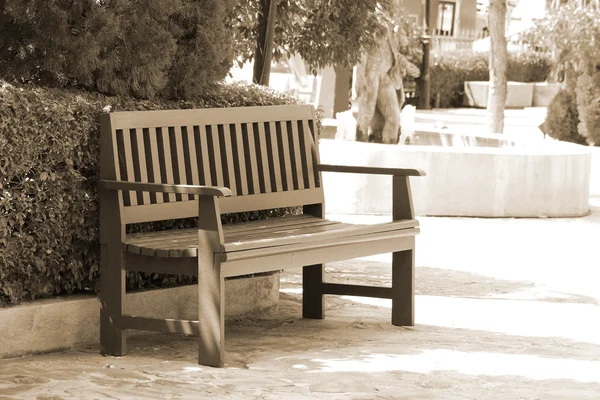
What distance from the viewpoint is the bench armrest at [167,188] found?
15.6ft

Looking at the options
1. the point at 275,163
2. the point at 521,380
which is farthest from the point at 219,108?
the point at 521,380

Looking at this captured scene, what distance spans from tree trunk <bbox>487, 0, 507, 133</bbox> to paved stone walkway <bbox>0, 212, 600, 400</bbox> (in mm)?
8379

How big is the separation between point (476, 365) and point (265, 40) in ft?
10.8

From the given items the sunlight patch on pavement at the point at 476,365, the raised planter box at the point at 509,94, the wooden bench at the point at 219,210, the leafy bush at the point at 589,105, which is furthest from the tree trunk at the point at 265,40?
the raised planter box at the point at 509,94

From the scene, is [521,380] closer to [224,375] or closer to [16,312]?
[224,375]

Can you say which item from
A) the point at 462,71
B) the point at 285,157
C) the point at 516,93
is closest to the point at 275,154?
the point at 285,157

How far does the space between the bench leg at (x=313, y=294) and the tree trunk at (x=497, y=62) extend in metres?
10.4

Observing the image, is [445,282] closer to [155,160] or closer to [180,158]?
[180,158]

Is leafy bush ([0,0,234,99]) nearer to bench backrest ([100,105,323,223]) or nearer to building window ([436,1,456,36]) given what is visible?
bench backrest ([100,105,323,223])

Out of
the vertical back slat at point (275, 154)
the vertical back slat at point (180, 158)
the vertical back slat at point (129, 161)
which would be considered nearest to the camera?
the vertical back slat at point (129, 161)

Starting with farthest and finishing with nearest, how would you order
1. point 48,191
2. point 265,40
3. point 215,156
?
point 265,40 → point 215,156 → point 48,191

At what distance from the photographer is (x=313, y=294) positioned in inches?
239

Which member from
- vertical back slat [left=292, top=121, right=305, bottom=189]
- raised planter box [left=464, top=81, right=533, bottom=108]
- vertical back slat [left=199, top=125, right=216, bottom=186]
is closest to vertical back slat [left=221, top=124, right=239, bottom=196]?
vertical back slat [left=199, top=125, right=216, bottom=186]

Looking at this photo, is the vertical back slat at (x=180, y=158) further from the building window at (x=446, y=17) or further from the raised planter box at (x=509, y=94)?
the building window at (x=446, y=17)
